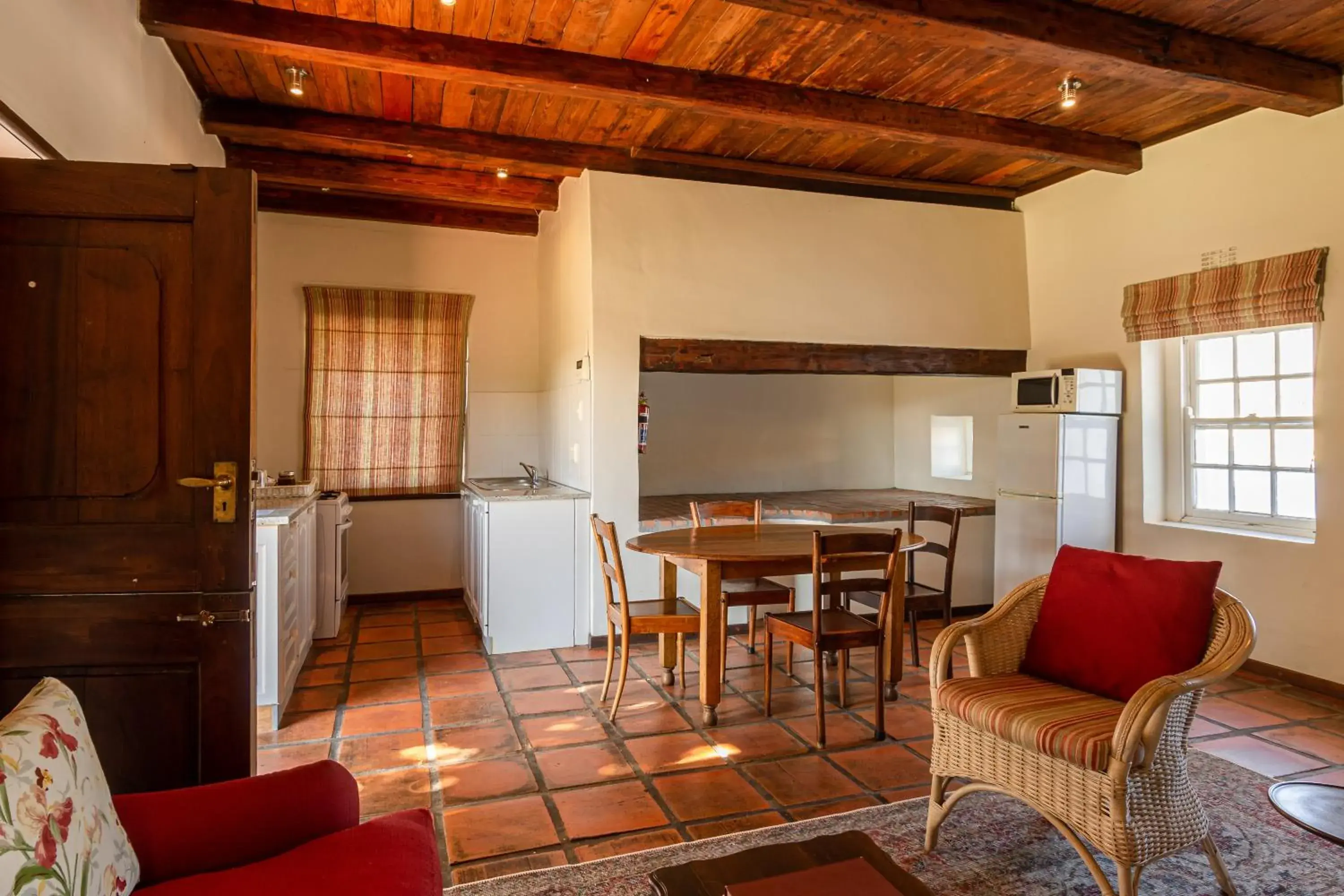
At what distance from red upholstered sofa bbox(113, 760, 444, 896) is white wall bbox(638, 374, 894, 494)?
468 cm

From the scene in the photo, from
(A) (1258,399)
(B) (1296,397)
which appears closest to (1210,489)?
(A) (1258,399)

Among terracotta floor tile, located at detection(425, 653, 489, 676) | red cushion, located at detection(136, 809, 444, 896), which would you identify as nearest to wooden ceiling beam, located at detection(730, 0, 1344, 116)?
red cushion, located at detection(136, 809, 444, 896)

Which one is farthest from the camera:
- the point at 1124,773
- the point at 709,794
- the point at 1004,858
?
the point at 709,794

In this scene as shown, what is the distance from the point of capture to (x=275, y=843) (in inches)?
62.2

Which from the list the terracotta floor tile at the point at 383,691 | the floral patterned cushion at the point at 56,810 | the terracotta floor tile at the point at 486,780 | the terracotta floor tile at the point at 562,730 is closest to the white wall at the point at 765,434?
the terracotta floor tile at the point at 383,691

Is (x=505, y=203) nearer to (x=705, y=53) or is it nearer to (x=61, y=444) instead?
(x=705, y=53)

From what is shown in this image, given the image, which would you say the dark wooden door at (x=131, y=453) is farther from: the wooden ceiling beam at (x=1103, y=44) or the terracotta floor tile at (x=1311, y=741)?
the terracotta floor tile at (x=1311, y=741)

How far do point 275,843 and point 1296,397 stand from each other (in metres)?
4.87

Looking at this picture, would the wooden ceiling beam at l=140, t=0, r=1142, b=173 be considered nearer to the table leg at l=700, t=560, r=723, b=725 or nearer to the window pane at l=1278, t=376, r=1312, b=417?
the window pane at l=1278, t=376, r=1312, b=417

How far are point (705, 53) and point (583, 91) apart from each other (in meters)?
0.58

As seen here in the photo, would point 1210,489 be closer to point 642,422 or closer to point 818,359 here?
point 818,359

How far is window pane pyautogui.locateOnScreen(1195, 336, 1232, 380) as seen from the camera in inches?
172

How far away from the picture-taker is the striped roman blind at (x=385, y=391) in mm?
5699

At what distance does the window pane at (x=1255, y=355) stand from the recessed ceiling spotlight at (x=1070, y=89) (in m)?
1.68
